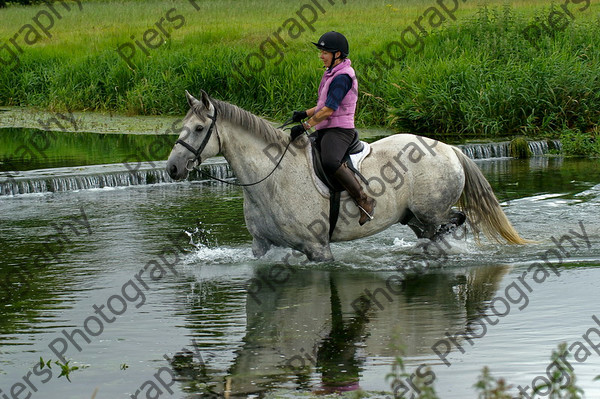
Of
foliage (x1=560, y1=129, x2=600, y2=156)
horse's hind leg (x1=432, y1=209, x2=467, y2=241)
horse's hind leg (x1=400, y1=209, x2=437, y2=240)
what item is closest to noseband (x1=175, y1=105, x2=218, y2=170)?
horse's hind leg (x1=400, y1=209, x2=437, y2=240)

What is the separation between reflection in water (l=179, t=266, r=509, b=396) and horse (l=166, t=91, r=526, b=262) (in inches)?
18.8

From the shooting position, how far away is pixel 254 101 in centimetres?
1977

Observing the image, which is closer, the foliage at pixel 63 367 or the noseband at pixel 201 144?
the foliage at pixel 63 367

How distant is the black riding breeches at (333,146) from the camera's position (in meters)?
7.74

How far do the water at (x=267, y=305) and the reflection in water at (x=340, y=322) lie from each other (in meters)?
0.02

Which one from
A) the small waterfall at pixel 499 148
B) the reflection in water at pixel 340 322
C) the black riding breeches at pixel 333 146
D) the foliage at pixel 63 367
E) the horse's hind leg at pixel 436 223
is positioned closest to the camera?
the reflection in water at pixel 340 322

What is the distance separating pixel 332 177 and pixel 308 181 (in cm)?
22

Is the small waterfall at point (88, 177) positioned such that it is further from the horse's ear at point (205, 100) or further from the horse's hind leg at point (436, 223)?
the horse's ear at point (205, 100)

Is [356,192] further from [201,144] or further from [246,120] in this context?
[201,144]

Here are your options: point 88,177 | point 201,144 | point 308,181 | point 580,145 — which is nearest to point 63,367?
point 201,144

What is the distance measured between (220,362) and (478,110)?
12.5 meters

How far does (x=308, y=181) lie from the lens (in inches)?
312
